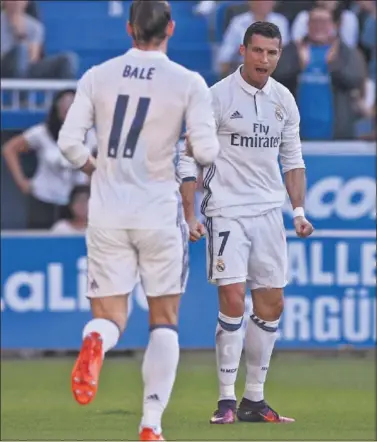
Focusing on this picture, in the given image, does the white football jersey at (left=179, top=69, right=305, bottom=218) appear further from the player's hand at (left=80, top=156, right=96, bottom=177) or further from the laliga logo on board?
the laliga logo on board

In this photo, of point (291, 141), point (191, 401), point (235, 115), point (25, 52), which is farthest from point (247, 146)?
point (25, 52)

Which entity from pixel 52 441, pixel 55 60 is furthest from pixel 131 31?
pixel 55 60

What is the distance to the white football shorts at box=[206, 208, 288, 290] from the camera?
9336mm

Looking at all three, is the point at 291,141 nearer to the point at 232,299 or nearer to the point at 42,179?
the point at 232,299

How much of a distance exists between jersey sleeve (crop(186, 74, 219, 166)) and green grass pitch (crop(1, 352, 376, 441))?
2017mm

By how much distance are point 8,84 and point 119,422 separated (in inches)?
199

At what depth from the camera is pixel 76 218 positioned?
1445 cm

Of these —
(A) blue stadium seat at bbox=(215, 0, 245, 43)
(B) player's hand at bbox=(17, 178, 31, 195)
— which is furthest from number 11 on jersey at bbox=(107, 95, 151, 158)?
(A) blue stadium seat at bbox=(215, 0, 245, 43)

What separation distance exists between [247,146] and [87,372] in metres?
2.18

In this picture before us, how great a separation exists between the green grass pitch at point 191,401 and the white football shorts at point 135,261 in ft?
4.92

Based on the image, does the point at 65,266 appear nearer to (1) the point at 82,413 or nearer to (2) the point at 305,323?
(2) the point at 305,323

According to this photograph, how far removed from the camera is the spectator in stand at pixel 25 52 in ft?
48.5

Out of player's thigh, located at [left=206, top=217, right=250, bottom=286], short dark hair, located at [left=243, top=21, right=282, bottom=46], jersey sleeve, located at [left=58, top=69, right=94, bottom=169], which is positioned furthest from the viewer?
player's thigh, located at [left=206, top=217, right=250, bottom=286]

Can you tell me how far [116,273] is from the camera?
7.98 m
